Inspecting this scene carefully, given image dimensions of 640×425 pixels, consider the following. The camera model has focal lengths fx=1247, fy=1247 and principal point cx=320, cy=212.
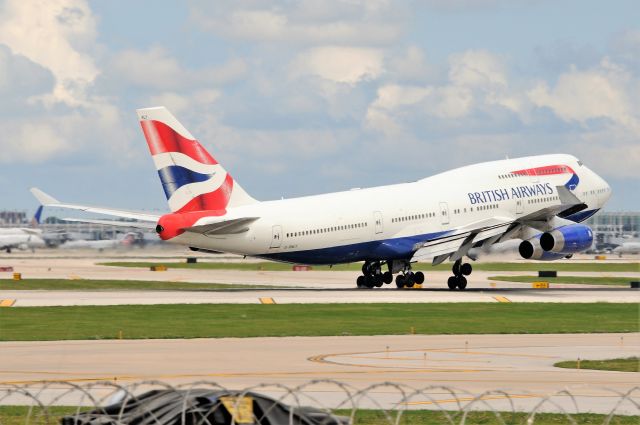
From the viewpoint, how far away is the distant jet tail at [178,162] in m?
61.4

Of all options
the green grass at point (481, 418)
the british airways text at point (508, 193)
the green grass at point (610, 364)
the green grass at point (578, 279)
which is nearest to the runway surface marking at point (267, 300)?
the british airways text at point (508, 193)

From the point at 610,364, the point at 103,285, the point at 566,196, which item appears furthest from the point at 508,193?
the point at 610,364

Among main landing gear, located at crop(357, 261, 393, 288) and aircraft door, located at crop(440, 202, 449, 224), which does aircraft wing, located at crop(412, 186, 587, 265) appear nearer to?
aircraft door, located at crop(440, 202, 449, 224)

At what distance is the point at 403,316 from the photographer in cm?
5294

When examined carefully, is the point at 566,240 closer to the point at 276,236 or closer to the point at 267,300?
the point at 276,236

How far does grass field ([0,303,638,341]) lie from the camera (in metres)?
45.5

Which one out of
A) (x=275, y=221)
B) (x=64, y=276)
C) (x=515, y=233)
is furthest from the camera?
(x=64, y=276)

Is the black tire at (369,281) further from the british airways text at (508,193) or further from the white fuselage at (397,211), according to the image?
the british airways text at (508,193)

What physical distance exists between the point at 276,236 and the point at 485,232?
42.4 feet

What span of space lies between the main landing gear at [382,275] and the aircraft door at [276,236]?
932cm

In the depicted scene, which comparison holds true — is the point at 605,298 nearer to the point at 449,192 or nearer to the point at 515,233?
the point at 515,233

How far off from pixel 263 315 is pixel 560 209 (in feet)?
74.1

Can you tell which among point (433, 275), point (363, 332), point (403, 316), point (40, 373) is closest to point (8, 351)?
point (40, 373)

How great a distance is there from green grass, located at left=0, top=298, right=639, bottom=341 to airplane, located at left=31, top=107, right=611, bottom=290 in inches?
275
